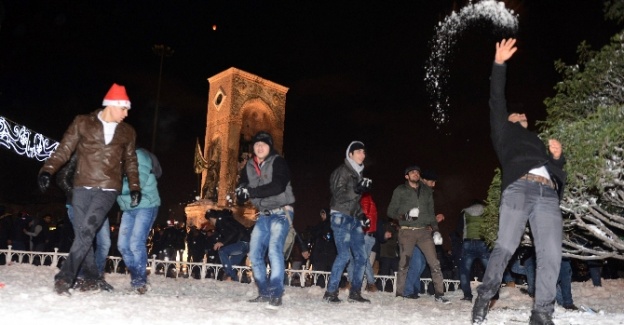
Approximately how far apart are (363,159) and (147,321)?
366 cm

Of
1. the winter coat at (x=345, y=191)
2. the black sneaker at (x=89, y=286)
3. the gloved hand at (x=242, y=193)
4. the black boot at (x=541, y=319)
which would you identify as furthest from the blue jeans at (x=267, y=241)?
the black boot at (x=541, y=319)

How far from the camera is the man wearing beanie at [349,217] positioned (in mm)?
6520

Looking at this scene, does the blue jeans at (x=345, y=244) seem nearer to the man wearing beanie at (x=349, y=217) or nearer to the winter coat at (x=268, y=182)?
the man wearing beanie at (x=349, y=217)

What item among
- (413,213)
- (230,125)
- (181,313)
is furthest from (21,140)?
(230,125)

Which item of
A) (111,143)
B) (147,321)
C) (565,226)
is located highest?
(111,143)

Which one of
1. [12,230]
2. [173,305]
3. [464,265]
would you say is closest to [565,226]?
[464,265]

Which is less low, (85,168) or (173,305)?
(85,168)

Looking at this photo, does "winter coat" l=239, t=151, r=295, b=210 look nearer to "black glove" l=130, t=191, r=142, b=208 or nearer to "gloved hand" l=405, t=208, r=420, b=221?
"black glove" l=130, t=191, r=142, b=208

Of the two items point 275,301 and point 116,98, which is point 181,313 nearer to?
point 275,301

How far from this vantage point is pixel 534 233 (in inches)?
172

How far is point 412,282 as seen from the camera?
8211 mm

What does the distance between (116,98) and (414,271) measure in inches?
197

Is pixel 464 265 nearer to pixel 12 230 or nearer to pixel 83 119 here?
pixel 83 119

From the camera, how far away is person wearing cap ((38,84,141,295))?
495cm
